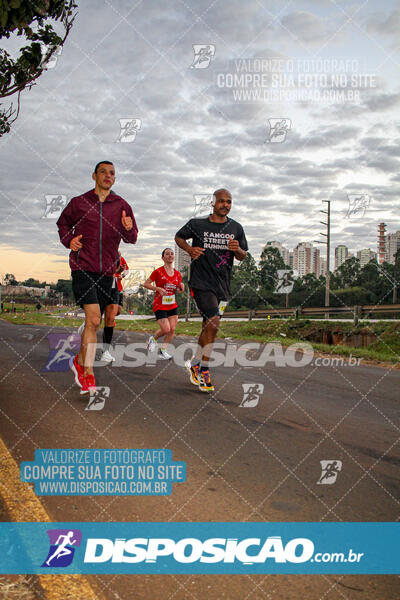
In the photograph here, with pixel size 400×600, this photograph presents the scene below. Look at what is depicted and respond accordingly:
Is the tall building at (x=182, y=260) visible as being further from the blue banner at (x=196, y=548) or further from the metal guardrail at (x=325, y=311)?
the metal guardrail at (x=325, y=311)

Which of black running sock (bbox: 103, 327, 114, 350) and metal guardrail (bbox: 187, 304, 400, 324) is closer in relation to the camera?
black running sock (bbox: 103, 327, 114, 350)

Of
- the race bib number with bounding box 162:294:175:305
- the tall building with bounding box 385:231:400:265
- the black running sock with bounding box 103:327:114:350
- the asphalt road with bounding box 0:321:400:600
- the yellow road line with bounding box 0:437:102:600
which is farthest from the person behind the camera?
the tall building with bounding box 385:231:400:265

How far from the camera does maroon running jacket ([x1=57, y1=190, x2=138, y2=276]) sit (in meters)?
5.72

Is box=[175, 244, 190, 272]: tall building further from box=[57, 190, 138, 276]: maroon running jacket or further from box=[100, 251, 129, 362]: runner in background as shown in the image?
box=[57, 190, 138, 276]: maroon running jacket

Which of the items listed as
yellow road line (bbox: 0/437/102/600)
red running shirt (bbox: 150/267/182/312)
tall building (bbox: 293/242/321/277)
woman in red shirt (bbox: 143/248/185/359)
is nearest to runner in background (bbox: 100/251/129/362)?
woman in red shirt (bbox: 143/248/185/359)

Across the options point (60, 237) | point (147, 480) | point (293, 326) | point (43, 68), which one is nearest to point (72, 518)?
point (147, 480)

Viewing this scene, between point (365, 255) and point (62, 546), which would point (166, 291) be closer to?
point (62, 546)

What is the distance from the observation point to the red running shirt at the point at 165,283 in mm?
10164

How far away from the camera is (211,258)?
6.53m

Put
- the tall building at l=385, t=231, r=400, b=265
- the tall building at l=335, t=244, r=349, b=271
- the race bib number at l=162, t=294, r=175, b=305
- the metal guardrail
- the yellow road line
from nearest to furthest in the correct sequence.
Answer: the yellow road line, the race bib number at l=162, t=294, r=175, b=305, the metal guardrail, the tall building at l=385, t=231, r=400, b=265, the tall building at l=335, t=244, r=349, b=271

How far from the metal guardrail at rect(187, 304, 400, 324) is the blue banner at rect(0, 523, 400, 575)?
18779mm

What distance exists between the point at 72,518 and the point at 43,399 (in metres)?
3.14

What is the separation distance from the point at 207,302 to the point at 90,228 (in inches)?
66.0

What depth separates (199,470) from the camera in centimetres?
346
